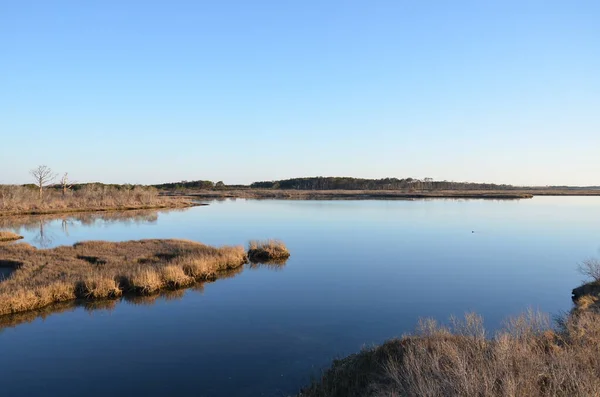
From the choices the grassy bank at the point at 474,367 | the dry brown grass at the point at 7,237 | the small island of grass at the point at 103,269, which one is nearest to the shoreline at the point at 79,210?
the dry brown grass at the point at 7,237

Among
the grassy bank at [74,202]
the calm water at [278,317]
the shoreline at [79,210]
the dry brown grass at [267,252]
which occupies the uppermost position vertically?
the grassy bank at [74,202]

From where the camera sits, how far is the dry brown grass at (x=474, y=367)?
5.12 metres

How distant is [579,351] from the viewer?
→ 6516 mm

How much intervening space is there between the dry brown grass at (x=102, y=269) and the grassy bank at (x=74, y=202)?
2930 centimetres

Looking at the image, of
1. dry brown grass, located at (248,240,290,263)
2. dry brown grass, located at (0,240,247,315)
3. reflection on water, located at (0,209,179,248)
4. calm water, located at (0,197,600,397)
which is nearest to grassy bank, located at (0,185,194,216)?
reflection on water, located at (0,209,179,248)

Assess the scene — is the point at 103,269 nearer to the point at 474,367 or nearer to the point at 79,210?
the point at 474,367

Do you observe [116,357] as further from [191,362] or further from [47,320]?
[47,320]

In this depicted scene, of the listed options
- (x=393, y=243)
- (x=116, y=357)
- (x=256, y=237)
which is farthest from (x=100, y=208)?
(x=116, y=357)

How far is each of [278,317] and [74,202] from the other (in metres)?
48.8

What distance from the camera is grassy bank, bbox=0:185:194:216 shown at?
46231 millimetres

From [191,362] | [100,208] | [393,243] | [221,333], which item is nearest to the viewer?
[191,362]

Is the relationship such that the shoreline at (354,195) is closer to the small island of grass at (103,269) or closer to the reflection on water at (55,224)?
the reflection on water at (55,224)

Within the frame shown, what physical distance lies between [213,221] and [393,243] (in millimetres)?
19490

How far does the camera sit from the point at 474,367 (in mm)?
5844
